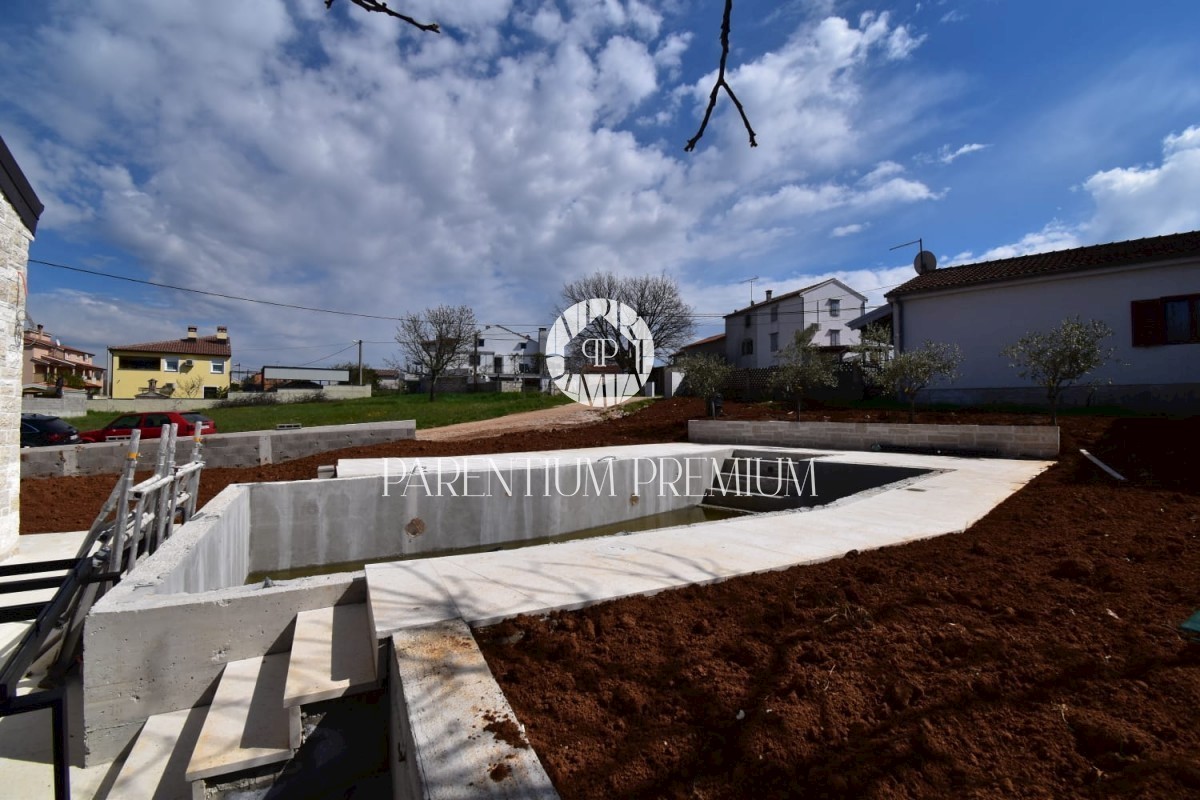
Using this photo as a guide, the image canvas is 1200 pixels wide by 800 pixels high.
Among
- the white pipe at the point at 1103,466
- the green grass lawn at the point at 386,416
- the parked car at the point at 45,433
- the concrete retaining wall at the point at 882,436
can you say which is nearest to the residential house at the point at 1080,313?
the concrete retaining wall at the point at 882,436

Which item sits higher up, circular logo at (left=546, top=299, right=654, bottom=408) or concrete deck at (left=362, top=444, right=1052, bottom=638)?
circular logo at (left=546, top=299, right=654, bottom=408)

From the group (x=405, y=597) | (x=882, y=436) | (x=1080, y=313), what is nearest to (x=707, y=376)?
(x=882, y=436)

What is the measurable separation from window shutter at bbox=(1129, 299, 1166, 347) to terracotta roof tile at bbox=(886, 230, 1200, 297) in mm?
1068

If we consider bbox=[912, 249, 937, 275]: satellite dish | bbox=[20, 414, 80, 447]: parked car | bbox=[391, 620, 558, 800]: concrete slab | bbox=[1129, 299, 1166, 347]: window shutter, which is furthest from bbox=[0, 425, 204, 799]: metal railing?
bbox=[912, 249, 937, 275]: satellite dish

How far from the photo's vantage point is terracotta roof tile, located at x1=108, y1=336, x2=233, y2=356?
119ft

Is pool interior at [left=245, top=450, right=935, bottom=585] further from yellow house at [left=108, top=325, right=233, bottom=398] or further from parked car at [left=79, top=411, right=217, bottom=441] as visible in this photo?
yellow house at [left=108, top=325, right=233, bottom=398]

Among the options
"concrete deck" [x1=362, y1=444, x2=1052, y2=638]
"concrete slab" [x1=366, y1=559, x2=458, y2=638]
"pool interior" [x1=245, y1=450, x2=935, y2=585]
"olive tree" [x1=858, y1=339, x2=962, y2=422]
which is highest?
"olive tree" [x1=858, y1=339, x2=962, y2=422]

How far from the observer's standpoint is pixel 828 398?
18.8 metres

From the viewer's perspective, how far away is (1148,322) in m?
12.9

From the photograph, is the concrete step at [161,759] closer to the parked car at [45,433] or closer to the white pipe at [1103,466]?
the white pipe at [1103,466]

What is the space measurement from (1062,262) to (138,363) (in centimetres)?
5015

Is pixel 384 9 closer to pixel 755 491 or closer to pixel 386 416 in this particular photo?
pixel 755 491

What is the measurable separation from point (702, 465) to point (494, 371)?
43.2 metres

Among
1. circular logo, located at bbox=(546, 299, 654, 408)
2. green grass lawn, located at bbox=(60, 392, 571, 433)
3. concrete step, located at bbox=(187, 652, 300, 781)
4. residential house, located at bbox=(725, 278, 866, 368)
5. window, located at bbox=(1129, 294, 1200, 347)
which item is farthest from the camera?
residential house, located at bbox=(725, 278, 866, 368)
